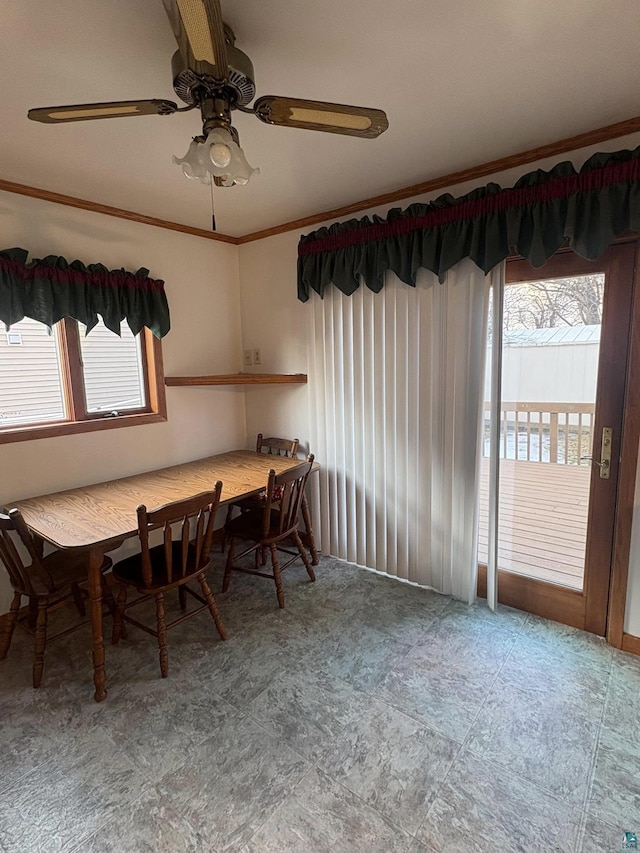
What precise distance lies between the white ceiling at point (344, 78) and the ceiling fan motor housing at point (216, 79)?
88mm

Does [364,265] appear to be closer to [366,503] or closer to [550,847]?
[366,503]

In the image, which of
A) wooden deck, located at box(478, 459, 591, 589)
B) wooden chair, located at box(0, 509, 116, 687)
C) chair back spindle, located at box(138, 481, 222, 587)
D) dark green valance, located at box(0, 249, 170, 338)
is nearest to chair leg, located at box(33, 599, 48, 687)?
wooden chair, located at box(0, 509, 116, 687)

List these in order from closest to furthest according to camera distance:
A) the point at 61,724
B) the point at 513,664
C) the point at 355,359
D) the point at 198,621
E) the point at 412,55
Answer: the point at 412,55 < the point at 61,724 < the point at 513,664 < the point at 198,621 < the point at 355,359

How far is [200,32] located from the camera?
974 mm

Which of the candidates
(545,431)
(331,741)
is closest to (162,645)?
(331,741)

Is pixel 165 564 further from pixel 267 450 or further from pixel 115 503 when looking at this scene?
pixel 267 450

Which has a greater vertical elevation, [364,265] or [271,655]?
[364,265]

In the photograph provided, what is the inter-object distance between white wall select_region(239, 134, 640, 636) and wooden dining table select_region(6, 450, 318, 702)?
12.9 inches

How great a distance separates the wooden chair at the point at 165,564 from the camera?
1891 mm

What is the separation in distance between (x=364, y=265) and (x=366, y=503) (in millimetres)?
1535

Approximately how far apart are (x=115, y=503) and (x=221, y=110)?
6.17 ft

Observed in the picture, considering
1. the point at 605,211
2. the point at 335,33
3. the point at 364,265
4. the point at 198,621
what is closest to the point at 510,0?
the point at 335,33

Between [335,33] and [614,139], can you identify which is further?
[614,139]

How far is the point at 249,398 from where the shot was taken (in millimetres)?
Answer: 3559
